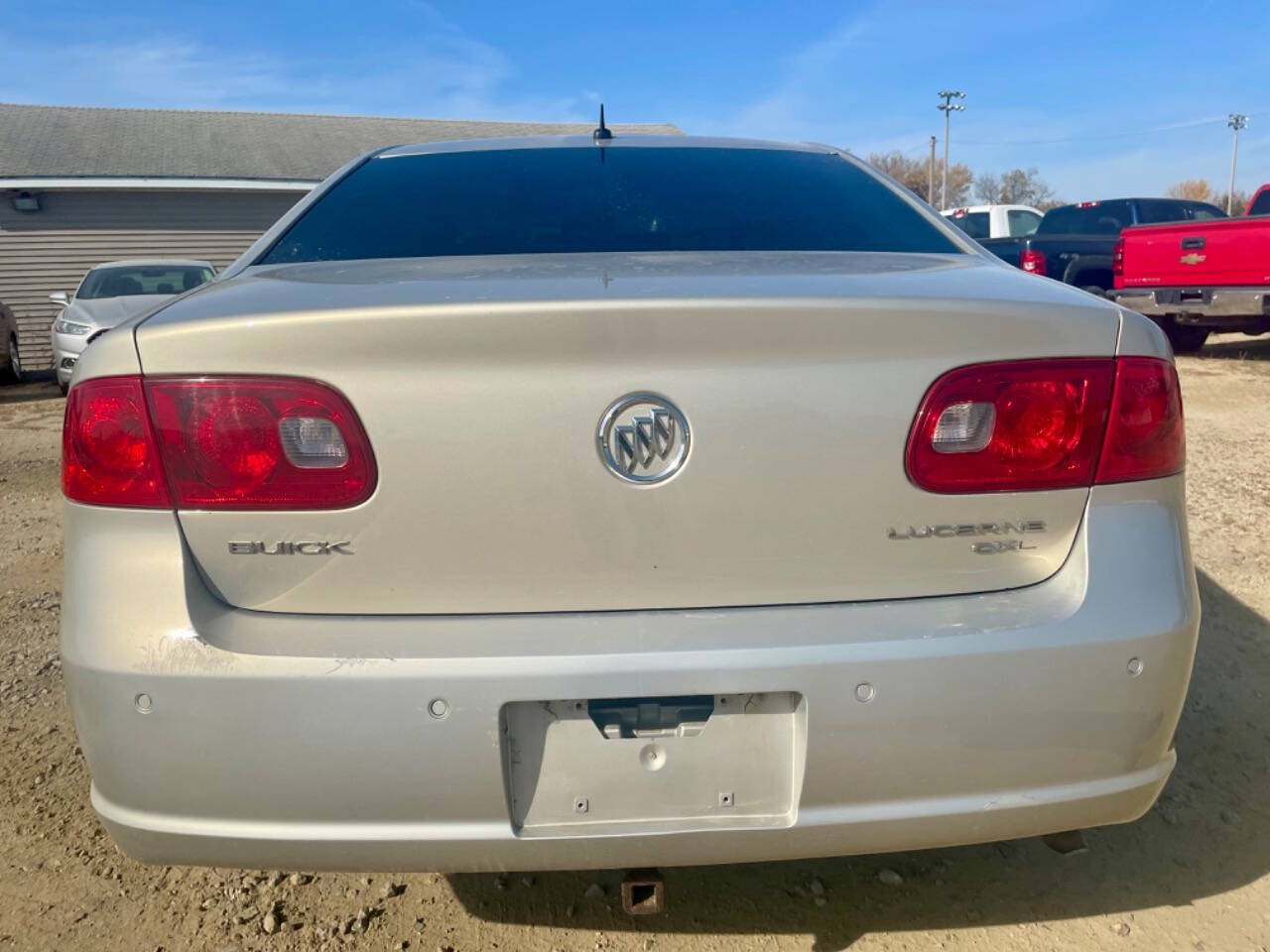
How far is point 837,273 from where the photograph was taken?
1677 mm

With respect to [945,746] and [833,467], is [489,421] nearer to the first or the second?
[833,467]

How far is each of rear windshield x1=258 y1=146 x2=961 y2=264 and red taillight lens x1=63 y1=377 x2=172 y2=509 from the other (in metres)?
0.70

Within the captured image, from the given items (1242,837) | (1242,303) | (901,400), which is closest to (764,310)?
(901,400)

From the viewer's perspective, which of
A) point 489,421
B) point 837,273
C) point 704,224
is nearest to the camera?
point 489,421

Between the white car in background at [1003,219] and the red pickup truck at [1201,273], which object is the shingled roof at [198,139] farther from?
the red pickup truck at [1201,273]

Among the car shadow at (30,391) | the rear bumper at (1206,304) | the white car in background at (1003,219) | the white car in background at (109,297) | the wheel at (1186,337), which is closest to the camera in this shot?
the rear bumper at (1206,304)

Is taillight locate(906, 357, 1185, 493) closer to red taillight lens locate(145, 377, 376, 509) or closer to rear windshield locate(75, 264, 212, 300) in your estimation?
red taillight lens locate(145, 377, 376, 509)

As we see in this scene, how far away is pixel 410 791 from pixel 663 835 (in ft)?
1.30

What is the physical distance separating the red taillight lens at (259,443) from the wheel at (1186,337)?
11.4m

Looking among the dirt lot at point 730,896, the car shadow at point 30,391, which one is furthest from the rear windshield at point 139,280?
the dirt lot at point 730,896

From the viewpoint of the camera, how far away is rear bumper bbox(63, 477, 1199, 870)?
1.47 meters

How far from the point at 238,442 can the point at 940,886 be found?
1.72 metres

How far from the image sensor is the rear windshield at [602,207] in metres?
2.16

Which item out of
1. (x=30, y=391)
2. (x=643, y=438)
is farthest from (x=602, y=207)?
(x=30, y=391)
